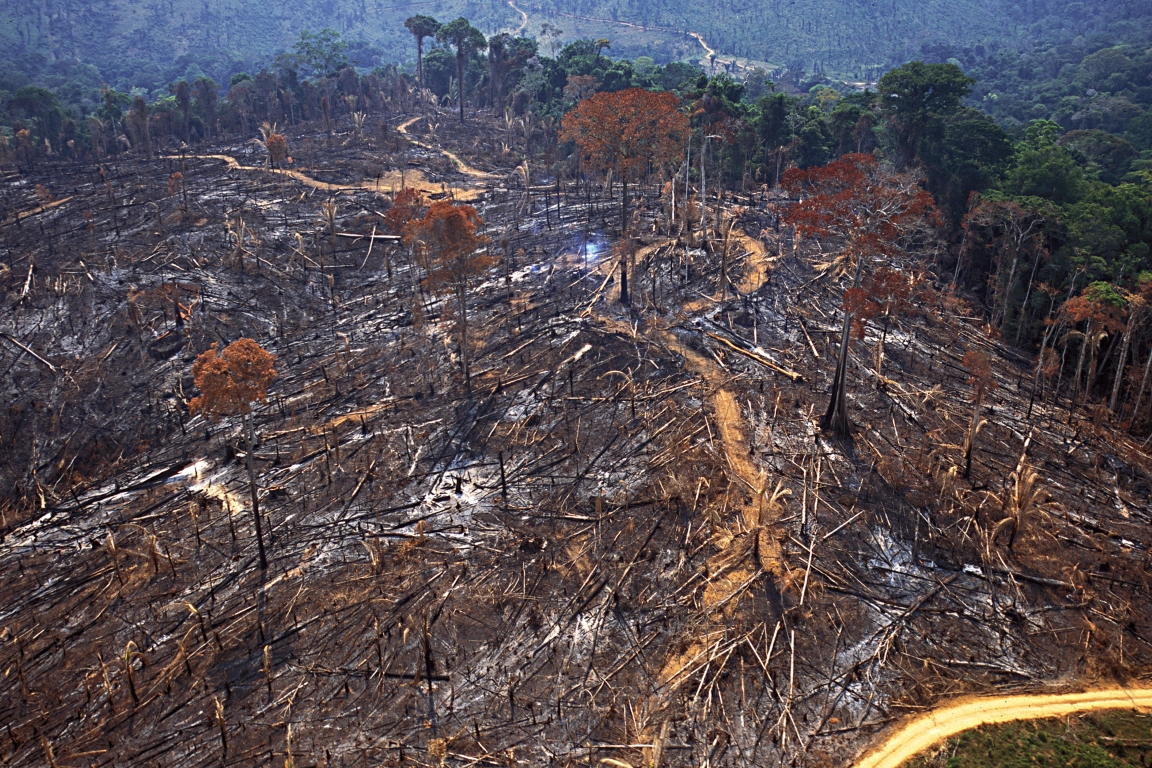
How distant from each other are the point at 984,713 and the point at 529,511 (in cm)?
1582

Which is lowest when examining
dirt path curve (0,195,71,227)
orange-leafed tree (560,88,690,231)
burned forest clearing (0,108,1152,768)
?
burned forest clearing (0,108,1152,768)

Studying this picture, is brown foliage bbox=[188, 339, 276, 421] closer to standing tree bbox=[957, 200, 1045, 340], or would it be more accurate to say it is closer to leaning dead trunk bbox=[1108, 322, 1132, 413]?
leaning dead trunk bbox=[1108, 322, 1132, 413]

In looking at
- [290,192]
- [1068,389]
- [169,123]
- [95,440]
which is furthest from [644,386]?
[169,123]

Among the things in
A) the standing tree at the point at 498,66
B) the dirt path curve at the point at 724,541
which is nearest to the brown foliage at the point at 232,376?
the dirt path curve at the point at 724,541

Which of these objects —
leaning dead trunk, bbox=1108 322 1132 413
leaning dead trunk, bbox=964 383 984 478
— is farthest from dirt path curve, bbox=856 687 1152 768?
leaning dead trunk, bbox=1108 322 1132 413

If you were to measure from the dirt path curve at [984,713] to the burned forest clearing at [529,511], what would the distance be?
0.51 meters

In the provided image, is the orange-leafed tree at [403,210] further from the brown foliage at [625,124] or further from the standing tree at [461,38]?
the standing tree at [461,38]

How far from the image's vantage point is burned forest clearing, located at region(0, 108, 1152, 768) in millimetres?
20625

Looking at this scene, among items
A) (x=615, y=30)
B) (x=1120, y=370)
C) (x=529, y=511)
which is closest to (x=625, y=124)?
(x=529, y=511)

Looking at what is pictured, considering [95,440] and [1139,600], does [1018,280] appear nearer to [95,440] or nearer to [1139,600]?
[1139,600]

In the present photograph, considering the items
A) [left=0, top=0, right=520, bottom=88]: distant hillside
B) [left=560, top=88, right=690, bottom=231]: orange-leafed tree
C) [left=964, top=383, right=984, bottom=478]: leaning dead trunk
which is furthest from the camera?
[left=0, top=0, right=520, bottom=88]: distant hillside

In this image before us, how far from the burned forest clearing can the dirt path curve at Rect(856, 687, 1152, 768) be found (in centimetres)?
51

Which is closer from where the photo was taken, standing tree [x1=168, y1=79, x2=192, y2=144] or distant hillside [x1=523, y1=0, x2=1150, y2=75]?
standing tree [x1=168, y1=79, x2=192, y2=144]

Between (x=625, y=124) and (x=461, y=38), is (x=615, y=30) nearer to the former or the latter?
(x=461, y=38)
